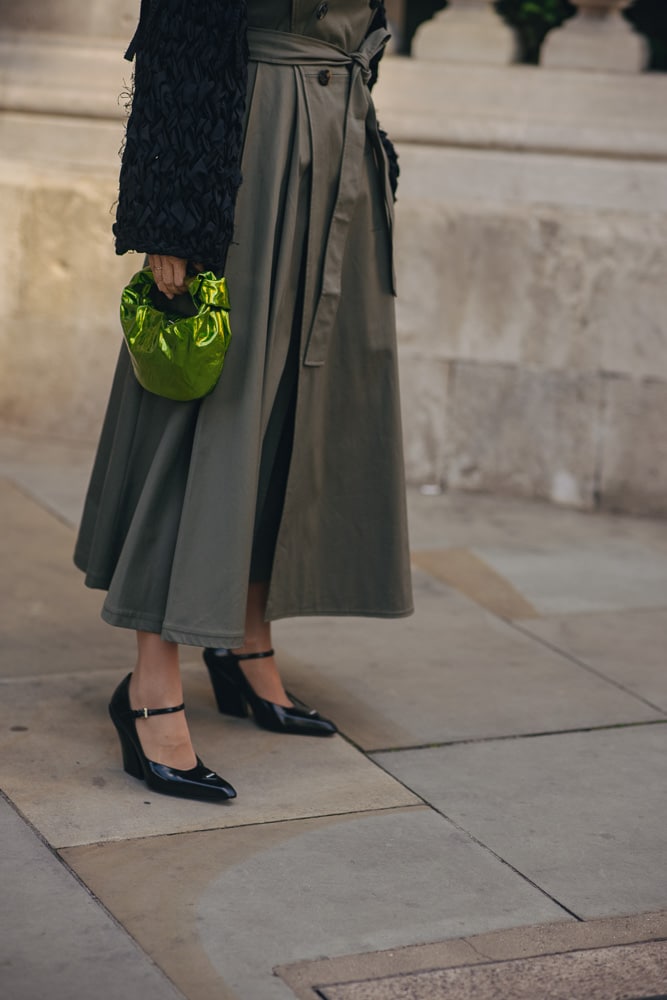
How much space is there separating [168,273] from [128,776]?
1.04m

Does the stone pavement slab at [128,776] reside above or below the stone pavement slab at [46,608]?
below

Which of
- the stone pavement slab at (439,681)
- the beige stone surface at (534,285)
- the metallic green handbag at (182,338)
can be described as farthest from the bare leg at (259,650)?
the beige stone surface at (534,285)

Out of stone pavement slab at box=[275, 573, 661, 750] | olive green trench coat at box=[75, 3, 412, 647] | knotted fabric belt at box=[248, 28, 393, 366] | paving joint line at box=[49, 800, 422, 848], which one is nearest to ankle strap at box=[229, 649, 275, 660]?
olive green trench coat at box=[75, 3, 412, 647]

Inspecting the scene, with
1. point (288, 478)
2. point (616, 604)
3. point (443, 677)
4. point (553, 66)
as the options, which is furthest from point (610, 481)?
point (288, 478)

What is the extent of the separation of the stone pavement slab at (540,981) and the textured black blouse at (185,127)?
4.48 ft

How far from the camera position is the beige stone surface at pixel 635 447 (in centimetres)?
577

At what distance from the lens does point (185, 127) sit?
2934mm

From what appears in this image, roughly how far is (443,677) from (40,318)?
289 cm

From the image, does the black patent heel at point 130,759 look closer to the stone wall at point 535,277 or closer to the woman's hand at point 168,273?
the woman's hand at point 168,273

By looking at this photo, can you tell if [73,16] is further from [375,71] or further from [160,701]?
[160,701]

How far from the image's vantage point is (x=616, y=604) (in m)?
4.82

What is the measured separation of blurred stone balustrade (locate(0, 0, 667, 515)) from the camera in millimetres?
5781

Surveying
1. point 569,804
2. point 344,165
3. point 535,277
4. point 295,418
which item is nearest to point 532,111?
point 535,277

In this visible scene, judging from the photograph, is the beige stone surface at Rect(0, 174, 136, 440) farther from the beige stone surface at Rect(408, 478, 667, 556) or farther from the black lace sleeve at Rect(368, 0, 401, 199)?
the black lace sleeve at Rect(368, 0, 401, 199)
